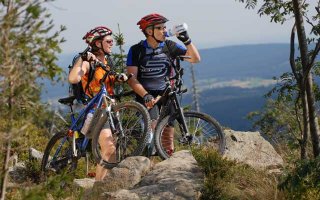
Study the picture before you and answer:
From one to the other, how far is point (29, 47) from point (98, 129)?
159 inches

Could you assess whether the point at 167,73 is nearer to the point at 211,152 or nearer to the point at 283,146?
the point at 211,152

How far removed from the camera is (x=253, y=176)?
7.91m

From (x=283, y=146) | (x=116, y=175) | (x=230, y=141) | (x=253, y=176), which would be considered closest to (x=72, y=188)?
(x=116, y=175)

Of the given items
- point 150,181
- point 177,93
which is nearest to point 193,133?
point 177,93

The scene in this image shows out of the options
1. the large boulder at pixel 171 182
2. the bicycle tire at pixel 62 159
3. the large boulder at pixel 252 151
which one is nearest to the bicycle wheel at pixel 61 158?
the bicycle tire at pixel 62 159

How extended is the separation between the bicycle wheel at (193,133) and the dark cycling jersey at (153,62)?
2.22 feet

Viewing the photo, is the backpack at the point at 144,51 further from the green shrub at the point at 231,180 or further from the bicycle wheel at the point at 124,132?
the green shrub at the point at 231,180

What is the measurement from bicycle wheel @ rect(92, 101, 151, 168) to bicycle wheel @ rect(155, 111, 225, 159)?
1.35 feet

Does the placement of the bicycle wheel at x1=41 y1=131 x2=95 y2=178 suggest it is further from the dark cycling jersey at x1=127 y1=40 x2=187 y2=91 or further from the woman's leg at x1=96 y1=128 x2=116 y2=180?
the dark cycling jersey at x1=127 y1=40 x2=187 y2=91

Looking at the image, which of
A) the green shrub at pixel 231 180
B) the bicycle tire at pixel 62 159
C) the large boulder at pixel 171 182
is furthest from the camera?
the bicycle tire at pixel 62 159

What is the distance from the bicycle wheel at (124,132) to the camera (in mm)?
8023

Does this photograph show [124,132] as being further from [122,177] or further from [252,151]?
[252,151]

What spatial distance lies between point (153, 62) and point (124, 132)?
53.4 inches

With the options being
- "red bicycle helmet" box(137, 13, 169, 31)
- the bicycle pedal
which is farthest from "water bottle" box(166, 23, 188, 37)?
the bicycle pedal
